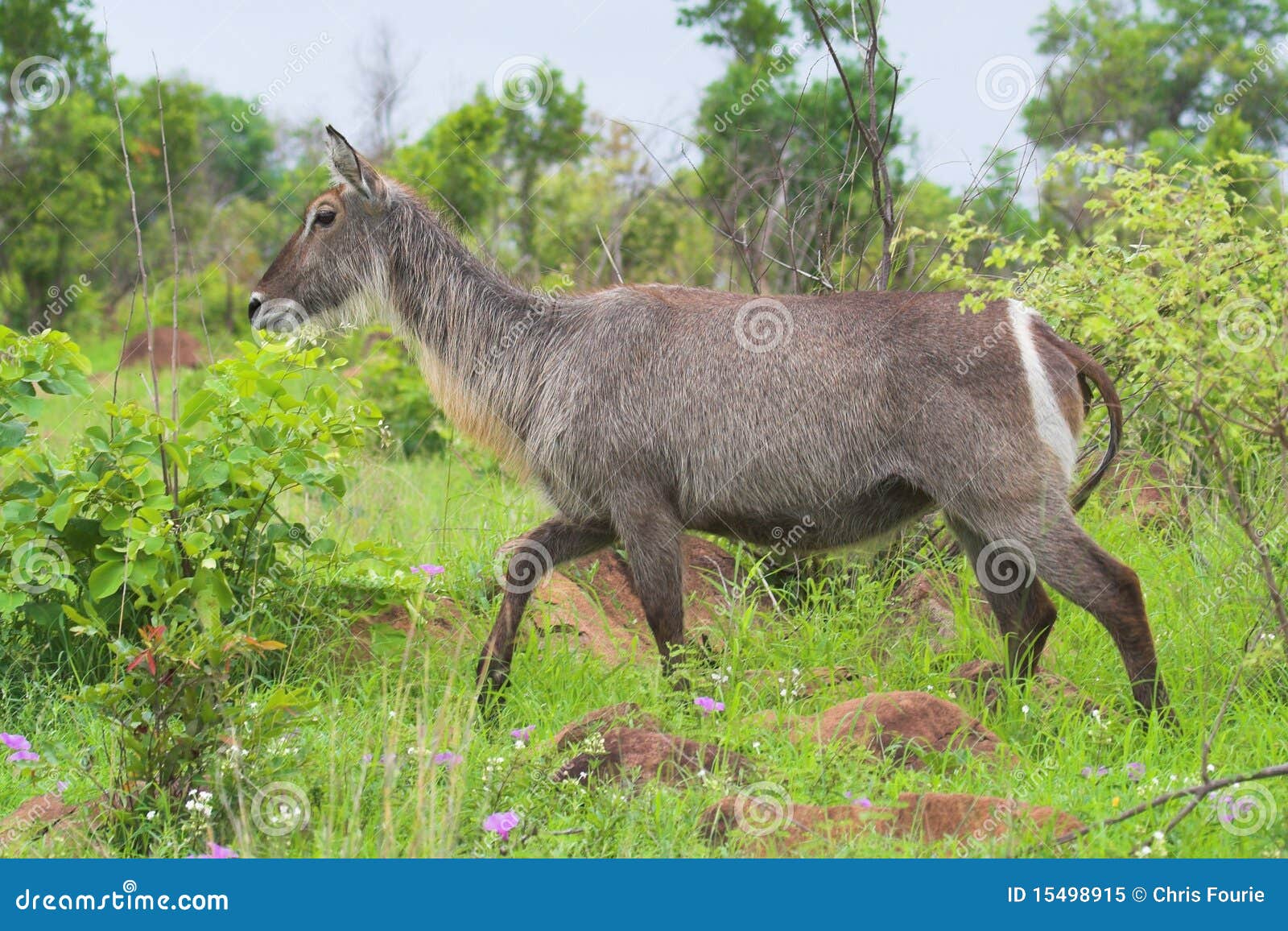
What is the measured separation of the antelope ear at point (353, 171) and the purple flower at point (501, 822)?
2.61m

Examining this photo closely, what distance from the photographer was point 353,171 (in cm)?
483

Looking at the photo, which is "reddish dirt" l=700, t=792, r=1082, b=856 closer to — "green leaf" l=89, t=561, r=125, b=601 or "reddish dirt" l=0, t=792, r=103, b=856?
"reddish dirt" l=0, t=792, r=103, b=856

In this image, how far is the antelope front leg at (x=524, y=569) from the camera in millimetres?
4355

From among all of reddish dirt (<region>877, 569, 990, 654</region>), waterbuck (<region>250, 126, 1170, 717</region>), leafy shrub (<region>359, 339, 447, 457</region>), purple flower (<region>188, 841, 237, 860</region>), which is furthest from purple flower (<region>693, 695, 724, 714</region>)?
leafy shrub (<region>359, 339, 447, 457</region>)

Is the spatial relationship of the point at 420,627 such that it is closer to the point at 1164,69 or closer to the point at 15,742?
the point at 15,742

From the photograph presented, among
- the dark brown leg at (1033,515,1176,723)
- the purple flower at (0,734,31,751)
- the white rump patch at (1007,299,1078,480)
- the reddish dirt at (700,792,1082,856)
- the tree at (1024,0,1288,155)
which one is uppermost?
the tree at (1024,0,1288,155)

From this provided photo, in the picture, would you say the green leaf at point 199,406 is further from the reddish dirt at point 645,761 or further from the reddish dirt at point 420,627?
the reddish dirt at point 645,761

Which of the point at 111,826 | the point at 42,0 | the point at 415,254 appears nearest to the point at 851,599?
the point at 415,254

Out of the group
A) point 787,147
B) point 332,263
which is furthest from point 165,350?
point 332,263

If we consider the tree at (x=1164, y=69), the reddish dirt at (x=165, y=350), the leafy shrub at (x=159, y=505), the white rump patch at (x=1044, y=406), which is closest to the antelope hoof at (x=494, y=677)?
the leafy shrub at (x=159, y=505)

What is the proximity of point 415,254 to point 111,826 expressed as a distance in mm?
2413

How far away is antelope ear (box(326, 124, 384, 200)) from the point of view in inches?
187

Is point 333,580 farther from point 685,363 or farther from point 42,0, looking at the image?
point 42,0

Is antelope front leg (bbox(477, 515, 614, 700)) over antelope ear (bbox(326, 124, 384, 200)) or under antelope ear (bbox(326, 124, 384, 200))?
under
